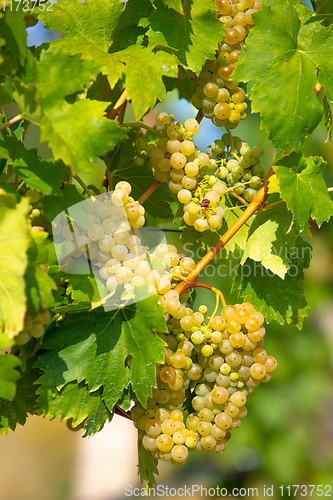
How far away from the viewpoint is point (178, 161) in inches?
19.6

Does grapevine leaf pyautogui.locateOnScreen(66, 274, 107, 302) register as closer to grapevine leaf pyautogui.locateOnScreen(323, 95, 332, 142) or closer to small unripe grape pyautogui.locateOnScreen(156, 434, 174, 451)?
small unripe grape pyautogui.locateOnScreen(156, 434, 174, 451)

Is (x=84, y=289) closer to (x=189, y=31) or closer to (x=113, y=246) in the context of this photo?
(x=113, y=246)

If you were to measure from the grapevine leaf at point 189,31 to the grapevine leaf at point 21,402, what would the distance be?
366 mm

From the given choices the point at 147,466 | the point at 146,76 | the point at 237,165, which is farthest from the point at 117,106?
the point at 147,466

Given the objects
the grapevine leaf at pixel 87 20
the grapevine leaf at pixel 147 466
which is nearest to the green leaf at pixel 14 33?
the grapevine leaf at pixel 87 20

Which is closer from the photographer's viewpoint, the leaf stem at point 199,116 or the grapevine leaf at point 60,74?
the grapevine leaf at point 60,74

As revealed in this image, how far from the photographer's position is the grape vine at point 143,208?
1.44 feet

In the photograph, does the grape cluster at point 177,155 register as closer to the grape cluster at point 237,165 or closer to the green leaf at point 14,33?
the grape cluster at point 237,165

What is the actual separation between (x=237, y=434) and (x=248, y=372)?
1.65 metres

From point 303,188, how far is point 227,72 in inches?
6.2

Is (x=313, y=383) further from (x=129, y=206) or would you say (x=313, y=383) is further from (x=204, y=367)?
(x=129, y=206)

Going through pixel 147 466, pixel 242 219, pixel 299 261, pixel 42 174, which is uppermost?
pixel 42 174

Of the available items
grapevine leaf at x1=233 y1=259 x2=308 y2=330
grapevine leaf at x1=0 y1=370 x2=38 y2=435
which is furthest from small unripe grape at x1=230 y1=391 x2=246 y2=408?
grapevine leaf at x1=0 y1=370 x2=38 y2=435

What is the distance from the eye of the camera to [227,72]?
0.52 meters
